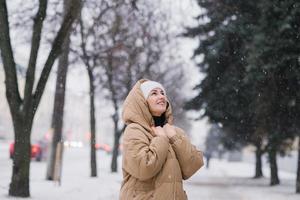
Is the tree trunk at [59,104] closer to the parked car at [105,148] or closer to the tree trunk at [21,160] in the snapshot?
the tree trunk at [21,160]

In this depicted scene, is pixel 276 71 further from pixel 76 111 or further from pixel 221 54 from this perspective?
pixel 76 111

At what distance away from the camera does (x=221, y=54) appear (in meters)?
21.8

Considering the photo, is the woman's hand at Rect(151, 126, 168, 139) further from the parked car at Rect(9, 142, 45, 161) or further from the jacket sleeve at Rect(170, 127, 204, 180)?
the parked car at Rect(9, 142, 45, 161)

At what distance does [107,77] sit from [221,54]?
9141 mm

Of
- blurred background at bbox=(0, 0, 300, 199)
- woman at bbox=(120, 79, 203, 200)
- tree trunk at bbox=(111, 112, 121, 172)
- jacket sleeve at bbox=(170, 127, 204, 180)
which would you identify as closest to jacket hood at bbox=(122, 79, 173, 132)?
woman at bbox=(120, 79, 203, 200)

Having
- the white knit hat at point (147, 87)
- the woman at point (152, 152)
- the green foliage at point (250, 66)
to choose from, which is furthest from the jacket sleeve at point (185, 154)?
the green foliage at point (250, 66)

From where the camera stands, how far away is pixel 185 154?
3.75 metres

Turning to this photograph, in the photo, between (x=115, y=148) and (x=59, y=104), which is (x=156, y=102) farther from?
(x=115, y=148)

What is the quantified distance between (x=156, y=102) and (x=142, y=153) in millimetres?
403

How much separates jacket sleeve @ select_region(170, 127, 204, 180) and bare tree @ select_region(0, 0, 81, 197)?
29.6 ft

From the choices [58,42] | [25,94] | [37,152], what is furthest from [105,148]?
[25,94]

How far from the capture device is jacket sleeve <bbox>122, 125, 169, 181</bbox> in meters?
3.54

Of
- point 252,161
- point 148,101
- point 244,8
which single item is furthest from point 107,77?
point 252,161

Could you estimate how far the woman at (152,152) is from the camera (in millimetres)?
3570
